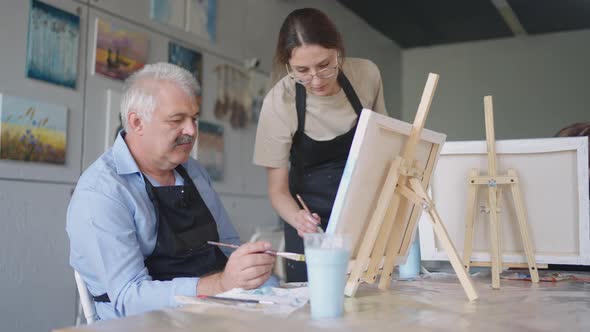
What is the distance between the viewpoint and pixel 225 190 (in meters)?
3.79

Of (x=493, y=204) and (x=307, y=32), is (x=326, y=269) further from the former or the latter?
(x=307, y=32)

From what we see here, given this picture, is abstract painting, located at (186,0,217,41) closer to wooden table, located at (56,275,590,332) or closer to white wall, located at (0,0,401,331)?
white wall, located at (0,0,401,331)

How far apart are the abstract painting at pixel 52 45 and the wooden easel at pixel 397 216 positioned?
1.92 meters

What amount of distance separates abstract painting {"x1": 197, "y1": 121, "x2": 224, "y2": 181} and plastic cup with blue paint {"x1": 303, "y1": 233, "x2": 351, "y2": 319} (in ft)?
8.83

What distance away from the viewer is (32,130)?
252 centimetres

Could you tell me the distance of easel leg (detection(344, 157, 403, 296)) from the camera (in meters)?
1.13

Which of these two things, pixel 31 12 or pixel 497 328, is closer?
pixel 497 328

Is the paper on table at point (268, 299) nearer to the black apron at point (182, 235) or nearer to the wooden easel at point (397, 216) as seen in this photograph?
the wooden easel at point (397, 216)

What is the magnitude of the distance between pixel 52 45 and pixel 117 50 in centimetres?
41

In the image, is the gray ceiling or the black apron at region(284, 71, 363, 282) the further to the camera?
the gray ceiling

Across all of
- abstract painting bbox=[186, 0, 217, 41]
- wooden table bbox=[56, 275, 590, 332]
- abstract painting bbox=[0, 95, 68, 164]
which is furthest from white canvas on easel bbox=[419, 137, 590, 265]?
abstract painting bbox=[186, 0, 217, 41]

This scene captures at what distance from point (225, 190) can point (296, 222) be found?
2253 mm

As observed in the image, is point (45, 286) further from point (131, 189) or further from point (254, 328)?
point (254, 328)

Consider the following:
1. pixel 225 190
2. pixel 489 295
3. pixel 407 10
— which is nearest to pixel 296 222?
pixel 489 295
